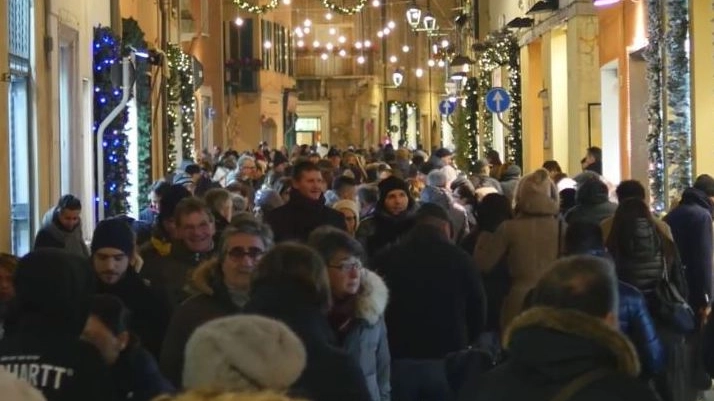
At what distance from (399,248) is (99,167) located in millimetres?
12501

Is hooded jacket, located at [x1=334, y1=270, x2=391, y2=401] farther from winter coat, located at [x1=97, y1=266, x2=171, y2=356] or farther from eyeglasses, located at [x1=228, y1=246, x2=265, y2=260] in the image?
winter coat, located at [x1=97, y1=266, x2=171, y2=356]

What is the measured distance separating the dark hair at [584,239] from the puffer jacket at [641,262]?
1.35 meters

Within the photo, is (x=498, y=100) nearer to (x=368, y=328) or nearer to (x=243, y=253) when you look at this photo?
(x=368, y=328)

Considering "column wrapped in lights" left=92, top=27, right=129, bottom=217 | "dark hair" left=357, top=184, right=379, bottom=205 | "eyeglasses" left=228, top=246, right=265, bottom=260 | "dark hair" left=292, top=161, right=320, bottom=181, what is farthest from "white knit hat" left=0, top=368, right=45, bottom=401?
"column wrapped in lights" left=92, top=27, right=129, bottom=217

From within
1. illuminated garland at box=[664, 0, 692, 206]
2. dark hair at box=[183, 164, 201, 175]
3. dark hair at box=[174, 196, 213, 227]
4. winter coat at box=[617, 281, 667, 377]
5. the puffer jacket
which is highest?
illuminated garland at box=[664, 0, 692, 206]

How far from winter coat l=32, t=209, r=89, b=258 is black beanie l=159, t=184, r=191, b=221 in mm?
719

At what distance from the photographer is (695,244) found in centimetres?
1223

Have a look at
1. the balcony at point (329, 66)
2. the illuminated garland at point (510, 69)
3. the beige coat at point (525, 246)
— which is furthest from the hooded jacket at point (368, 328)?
the balcony at point (329, 66)

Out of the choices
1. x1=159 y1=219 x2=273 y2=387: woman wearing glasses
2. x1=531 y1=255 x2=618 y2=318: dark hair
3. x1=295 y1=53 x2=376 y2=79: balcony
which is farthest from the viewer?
x1=295 y1=53 x2=376 y2=79: balcony

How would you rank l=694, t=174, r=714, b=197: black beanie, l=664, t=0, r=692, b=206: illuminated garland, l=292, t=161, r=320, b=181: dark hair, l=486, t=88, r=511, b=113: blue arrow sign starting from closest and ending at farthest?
l=292, t=161, r=320, b=181: dark hair
l=694, t=174, r=714, b=197: black beanie
l=664, t=0, r=692, b=206: illuminated garland
l=486, t=88, r=511, b=113: blue arrow sign

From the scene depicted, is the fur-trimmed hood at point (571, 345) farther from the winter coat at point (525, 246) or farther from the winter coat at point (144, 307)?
the winter coat at point (525, 246)

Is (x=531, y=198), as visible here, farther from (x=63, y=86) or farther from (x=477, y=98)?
(x=477, y=98)

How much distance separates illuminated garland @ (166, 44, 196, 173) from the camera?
2991cm

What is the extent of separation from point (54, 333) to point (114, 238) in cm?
277
